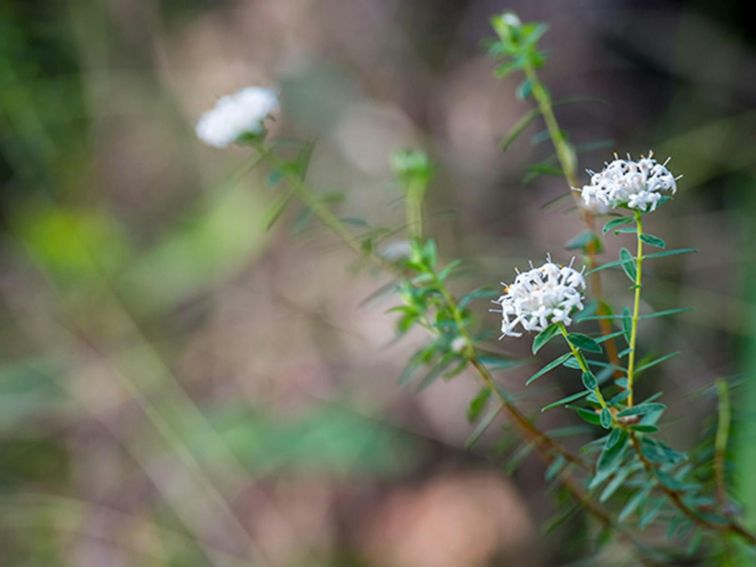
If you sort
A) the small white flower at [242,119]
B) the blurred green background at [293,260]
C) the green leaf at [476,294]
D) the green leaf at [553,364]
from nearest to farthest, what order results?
1. the green leaf at [553,364]
2. the green leaf at [476,294]
3. the small white flower at [242,119]
4. the blurred green background at [293,260]

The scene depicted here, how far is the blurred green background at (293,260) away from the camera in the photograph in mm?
1506

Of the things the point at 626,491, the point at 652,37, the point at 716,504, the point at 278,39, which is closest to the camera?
the point at 716,504

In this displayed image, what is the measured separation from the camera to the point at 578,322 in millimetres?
604

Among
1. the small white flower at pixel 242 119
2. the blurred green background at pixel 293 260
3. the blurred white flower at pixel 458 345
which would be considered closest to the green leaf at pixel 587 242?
the blurred white flower at pixel 458 345

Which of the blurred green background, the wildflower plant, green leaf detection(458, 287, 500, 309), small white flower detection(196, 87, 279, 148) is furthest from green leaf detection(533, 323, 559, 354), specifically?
the blurred green background

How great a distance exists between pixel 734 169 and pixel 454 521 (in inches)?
32.0

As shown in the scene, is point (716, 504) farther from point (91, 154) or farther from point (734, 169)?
point (91, 154)

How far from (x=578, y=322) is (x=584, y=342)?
135 mm

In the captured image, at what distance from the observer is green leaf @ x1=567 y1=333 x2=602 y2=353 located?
18.2 inches

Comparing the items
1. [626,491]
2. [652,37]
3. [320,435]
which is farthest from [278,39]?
[626,491]

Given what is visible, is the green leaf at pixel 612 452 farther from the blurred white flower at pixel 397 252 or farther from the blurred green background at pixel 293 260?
the blurred green background at pixel 293 260

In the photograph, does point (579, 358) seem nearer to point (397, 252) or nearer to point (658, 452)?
point (658, 452)

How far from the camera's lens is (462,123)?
1.78 meters

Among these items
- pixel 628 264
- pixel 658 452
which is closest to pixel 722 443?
pixel 658 452
